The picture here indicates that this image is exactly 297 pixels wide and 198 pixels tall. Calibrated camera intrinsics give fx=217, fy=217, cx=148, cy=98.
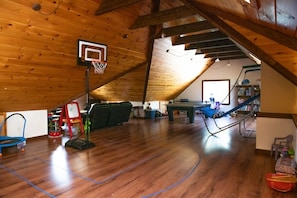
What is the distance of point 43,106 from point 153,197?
14.0 feet

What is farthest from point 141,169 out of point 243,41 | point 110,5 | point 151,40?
point 151,40

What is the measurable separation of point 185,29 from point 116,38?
162cm

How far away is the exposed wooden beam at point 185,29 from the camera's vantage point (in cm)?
489

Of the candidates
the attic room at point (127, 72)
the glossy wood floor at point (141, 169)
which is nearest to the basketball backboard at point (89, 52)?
the attic room at point (127, 72)

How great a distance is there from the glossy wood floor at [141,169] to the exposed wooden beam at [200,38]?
2.61 m

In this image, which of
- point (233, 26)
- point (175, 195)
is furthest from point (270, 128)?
point (175, 195)

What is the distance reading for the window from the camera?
988 centimetres

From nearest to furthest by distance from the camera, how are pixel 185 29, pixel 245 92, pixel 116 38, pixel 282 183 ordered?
pixel 282 183 < pixel 116 38 < pixel 185 29 < pixel 245 92

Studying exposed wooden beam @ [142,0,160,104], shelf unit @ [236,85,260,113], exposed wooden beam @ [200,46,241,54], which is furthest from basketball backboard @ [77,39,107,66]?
shelf unit @ [236,85,260,113]

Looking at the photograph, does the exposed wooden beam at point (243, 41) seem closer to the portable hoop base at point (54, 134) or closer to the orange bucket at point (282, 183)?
the orange bucket at point (282, 183)

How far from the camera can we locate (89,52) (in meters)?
4.53

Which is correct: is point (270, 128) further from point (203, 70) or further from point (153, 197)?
point (203, 70)

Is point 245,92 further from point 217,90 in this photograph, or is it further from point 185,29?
point 185,29

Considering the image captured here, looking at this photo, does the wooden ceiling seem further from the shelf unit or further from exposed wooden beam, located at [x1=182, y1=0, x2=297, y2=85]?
the shelf unit
